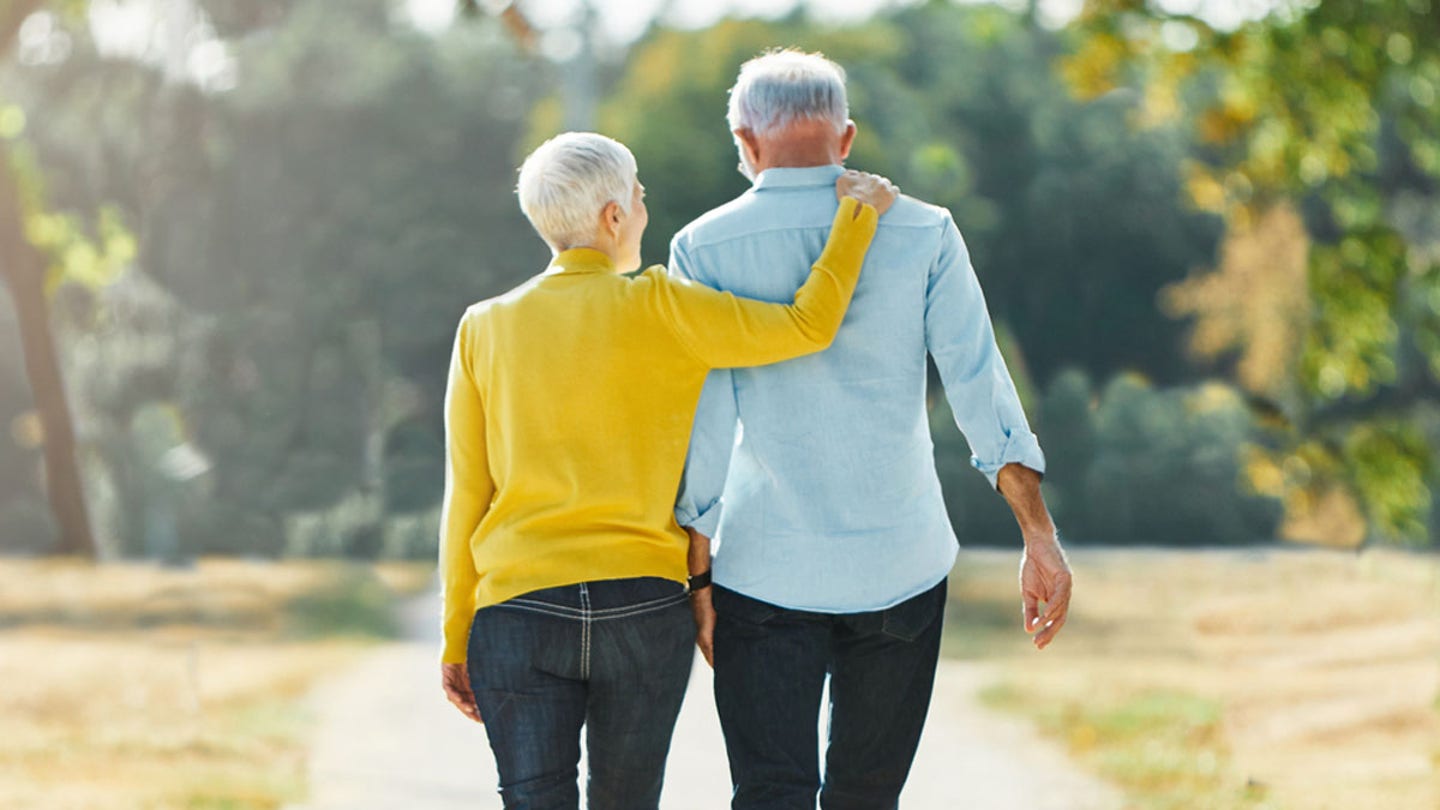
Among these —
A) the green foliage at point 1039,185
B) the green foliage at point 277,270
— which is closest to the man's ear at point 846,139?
the green foliage at point 1039,185

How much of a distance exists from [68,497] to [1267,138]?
15108 millimetres

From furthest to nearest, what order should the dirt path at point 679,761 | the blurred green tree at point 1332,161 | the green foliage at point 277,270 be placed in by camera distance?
the green foliage at point 277,270
the blurred green tree at point 1332,161
the dirt path at point 679,761

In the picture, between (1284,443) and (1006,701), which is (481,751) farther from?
(1284,443)

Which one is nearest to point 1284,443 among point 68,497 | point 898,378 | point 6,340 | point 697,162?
point 898,378

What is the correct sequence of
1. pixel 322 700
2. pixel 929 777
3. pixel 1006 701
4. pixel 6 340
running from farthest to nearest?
pixel 6 340 < pixel 322 700 < pixel 1006 701 < pixel 929 777

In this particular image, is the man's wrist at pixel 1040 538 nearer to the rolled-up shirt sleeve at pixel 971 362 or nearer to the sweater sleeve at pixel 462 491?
the rolled-up shirt sleeve at pixel 971 362

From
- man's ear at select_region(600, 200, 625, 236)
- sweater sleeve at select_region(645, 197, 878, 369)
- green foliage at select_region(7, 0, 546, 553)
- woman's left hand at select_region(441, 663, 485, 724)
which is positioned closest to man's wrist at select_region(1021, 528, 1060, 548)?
sweater sleeve at select_region(645, 197, 878, 369)

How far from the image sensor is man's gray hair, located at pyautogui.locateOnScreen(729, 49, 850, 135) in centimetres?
328

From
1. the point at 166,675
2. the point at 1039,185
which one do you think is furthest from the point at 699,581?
the point at 1039,185

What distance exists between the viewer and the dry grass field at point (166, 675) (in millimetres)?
7133

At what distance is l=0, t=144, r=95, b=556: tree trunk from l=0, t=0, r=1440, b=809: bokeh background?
40 millimetres

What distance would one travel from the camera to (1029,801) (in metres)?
6.65

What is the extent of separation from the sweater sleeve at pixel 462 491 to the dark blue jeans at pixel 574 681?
0.11 metres

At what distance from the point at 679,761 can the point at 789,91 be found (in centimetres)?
476
